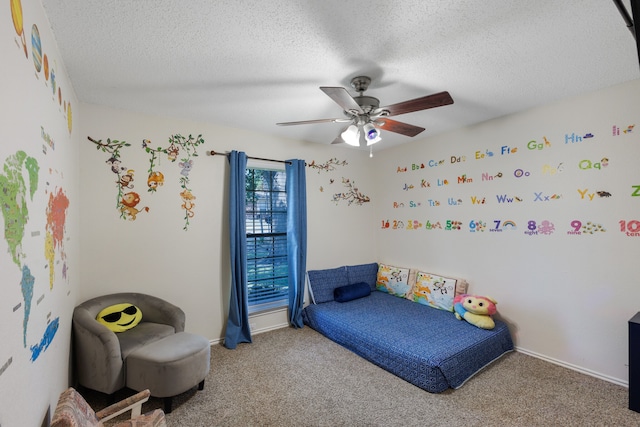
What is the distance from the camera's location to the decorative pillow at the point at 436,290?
3.47 metres

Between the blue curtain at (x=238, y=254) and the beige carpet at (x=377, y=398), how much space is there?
16.4 inches

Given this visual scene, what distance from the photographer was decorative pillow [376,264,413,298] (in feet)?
13.2

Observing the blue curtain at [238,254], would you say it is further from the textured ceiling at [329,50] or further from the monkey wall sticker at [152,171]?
the textured ceiling at [329,50]

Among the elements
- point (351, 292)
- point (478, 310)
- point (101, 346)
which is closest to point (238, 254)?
point (101, 346)

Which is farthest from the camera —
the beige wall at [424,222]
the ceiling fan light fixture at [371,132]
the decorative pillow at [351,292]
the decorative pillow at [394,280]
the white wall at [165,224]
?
the decorative pillow at [394,280]

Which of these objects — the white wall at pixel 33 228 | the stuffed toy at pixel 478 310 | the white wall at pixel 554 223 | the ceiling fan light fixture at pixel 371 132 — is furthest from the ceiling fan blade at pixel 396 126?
the white wall at pixel 33 228

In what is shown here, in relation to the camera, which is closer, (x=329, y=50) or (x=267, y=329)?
(x=329, y=50)

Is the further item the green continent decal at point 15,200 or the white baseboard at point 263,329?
the white baseboard at point 263,329

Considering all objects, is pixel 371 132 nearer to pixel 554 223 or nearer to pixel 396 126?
pixel 396 126

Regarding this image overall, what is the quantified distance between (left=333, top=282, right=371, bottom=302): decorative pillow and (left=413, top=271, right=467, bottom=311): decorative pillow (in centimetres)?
64

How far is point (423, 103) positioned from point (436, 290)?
2405 mm

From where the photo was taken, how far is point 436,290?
3627mm

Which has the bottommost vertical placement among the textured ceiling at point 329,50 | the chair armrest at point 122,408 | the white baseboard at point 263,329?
the white baseboard at point 263,329

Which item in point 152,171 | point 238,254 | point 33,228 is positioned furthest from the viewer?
point 238,254
